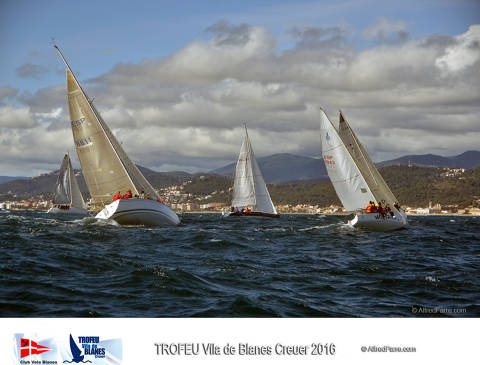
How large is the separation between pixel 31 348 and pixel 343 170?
3332 centimetres

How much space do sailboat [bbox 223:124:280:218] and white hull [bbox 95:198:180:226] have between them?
42.0 meters

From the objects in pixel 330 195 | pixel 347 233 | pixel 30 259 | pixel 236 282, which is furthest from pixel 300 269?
pixel 330 195

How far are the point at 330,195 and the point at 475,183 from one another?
48972mm

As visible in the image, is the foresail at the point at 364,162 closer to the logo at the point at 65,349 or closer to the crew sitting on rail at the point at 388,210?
the crew sitting on rail at the point at 388,210

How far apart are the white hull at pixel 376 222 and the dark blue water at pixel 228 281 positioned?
41.1ft

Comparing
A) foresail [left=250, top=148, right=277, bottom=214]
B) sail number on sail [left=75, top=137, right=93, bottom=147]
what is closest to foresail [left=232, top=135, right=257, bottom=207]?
foresail [left=250, top=148, right=277, bottom=214]

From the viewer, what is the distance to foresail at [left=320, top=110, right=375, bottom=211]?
125 ft

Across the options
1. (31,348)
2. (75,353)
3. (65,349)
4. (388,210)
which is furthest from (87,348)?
(388,210)

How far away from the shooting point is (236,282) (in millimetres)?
13719

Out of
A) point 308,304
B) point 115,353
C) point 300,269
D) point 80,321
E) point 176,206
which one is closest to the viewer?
point 115,353

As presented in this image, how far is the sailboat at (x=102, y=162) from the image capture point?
34.5 m

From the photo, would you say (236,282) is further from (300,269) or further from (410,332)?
(410,332)

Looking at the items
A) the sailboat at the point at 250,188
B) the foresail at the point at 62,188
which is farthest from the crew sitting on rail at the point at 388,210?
the foresail at the point at 62,188

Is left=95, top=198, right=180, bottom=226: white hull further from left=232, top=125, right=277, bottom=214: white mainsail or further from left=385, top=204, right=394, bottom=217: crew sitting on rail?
left=232, top=125, right=277, bottom=214: white mainsail
